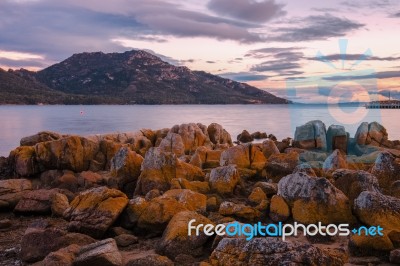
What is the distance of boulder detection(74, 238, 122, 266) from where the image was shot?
11.0 metres

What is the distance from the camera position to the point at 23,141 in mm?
31469

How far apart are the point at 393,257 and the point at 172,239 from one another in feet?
19.3

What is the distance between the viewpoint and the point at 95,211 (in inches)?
585

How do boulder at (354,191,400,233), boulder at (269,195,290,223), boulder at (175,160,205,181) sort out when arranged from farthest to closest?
boulder at (175,160,205,181)
boulder at (269,195,290,223)
boulder at (354,191,400,233)

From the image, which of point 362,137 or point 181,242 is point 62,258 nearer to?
point 181,242

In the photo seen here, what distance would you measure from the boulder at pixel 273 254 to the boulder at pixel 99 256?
3.02 meters

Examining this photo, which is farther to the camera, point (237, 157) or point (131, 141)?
point (131, 141)

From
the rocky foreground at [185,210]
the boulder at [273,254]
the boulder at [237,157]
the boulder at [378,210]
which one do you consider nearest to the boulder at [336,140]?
the rocky foreground at [185,210]

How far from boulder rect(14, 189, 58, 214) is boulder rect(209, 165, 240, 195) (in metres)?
6.91

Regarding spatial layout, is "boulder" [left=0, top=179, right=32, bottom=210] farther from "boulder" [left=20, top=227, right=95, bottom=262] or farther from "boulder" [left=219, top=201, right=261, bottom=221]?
"boulder" [left=219, top=201, right=261, bottom=221]

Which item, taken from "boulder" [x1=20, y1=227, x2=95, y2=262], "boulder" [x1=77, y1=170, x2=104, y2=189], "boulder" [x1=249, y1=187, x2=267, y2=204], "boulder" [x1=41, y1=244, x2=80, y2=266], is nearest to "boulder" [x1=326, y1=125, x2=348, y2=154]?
"boulder" [x1=77, y1=170, x2=104, y2=189]

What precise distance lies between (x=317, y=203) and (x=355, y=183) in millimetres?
2468

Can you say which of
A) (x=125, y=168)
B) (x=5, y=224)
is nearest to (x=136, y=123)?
(x=125, y=168)

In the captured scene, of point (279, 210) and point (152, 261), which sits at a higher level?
point (279, 210)
